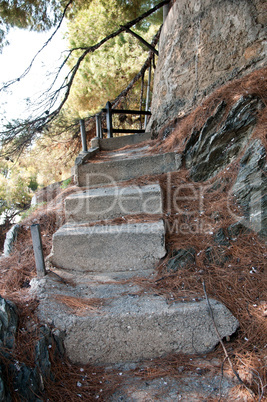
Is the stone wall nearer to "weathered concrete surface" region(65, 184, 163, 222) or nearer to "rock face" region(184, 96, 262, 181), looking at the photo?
"rock face" region(184, 96, 262, 181)

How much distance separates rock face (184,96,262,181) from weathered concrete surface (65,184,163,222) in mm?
683

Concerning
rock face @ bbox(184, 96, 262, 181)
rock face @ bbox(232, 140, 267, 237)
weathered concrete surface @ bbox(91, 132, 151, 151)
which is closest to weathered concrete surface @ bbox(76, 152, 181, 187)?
rock face @ bbox(184, 96, 262, 181)

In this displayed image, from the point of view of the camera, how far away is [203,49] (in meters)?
4.48

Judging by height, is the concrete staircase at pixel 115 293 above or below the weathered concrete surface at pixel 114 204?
below

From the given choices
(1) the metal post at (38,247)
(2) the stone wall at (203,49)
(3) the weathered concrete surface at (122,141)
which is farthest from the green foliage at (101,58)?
(1) the metal post at (38,247)

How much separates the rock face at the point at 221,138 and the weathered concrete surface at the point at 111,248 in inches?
42.9

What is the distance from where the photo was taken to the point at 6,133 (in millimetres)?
4832

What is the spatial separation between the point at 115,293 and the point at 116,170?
2.28m

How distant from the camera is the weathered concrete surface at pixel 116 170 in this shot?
154 inches

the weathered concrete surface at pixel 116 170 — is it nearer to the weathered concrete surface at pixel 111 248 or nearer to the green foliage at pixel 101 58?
the weathered concrete surface at pixel 111 248

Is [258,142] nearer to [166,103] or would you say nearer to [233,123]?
[233,123]

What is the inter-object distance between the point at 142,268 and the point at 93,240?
57 centimetres

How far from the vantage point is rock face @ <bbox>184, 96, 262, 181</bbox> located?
9.50ft

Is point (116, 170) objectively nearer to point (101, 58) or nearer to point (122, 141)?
point (122, 141)
